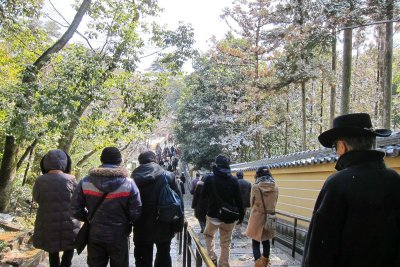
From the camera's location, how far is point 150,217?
4074 millimetres

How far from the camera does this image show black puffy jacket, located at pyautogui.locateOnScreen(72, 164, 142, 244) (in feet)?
12.2

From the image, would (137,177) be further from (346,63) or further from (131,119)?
(346,63)

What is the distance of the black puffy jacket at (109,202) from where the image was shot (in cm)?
372

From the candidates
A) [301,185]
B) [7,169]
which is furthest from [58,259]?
[301,185]

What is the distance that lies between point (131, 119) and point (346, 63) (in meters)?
5.89

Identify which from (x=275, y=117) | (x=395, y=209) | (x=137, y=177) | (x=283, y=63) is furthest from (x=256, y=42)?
(x=395, y=209)

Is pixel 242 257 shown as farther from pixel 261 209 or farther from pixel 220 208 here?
pixel 220 208

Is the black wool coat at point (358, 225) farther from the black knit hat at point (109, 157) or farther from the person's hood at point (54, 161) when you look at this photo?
the person's hood at point (54, 161)

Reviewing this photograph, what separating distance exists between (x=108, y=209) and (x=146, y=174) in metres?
0.58

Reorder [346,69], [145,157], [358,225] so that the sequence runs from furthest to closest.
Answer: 1. [346,69]
2. [145,157]
3. [358,225]

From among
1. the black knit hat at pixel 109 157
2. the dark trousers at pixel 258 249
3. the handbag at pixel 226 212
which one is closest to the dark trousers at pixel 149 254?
the black knit hat at pixel 109 157

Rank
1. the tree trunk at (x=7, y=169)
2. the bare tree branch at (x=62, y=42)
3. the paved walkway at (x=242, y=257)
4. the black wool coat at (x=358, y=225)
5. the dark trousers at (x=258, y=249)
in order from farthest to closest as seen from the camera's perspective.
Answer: the bare tree branch at (x=62, y=42) < the tree trunk at (x=7, y=169) < the paved walkway at (x=242, y=257) < the dark trousers at (x=258, y=249) < the black wool coat at (x=358, y=225)

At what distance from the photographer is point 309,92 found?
23.5 m

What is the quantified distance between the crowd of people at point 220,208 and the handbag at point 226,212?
1cm
